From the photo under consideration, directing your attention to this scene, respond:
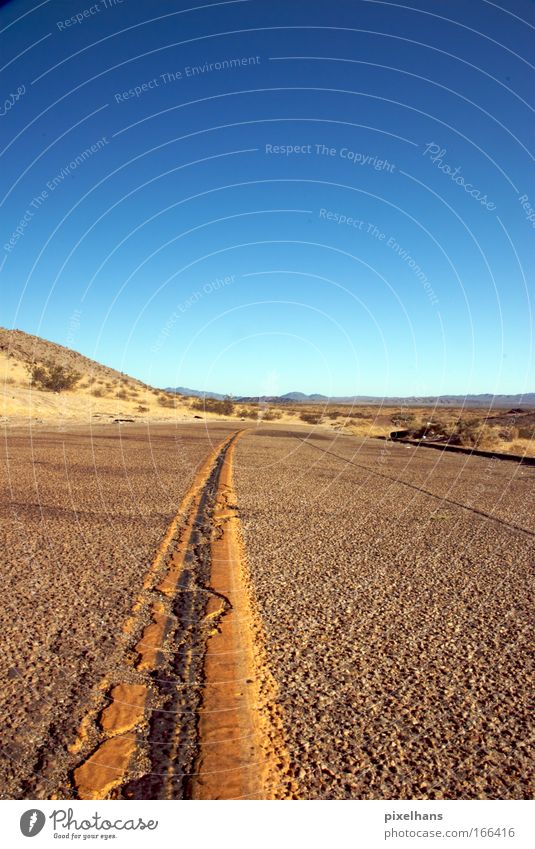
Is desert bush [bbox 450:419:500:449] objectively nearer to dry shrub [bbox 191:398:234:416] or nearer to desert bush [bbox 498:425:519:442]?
desert bush [bbox 498:425:519:442]

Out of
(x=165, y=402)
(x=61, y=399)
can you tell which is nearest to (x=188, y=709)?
(x=61, y=399)

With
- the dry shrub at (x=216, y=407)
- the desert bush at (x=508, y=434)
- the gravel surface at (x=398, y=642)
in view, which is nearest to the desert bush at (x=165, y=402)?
the dry shrub at (x=216, y=407)

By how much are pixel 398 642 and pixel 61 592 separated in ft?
8.40

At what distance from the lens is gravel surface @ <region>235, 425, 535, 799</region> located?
2.58 m

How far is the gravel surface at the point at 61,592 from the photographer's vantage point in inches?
108

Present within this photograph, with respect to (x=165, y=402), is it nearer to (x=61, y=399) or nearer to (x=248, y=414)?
(x=248, y=414)

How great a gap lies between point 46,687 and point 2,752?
572mm

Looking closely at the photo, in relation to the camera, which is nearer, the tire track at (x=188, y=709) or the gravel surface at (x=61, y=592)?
the tire track at (x=188, y=709)

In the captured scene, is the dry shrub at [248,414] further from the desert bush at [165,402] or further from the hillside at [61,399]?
the desert bush at [165,402]

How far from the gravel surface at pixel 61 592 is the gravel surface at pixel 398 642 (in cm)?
105

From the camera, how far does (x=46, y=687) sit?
320 cm

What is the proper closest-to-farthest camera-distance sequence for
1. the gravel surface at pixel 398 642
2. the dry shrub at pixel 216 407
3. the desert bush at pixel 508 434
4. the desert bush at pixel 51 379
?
1. the gravel surface at pixel 398 642
2. the desert bush at pixel 508 434
3. the desert bush at pixel 51 379
4. the dry shrub at pixel 216 407

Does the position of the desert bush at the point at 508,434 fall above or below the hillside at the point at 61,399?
below
